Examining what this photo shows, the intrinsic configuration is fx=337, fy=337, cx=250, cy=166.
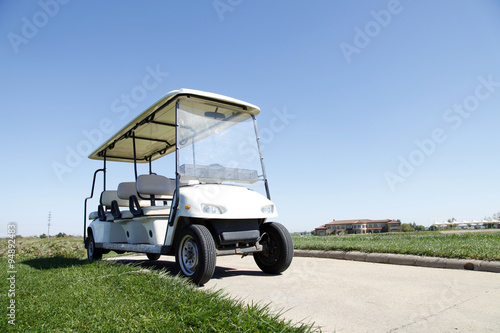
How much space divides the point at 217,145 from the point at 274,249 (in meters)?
1.86

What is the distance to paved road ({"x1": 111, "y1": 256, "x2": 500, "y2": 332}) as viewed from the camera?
8.65 feet

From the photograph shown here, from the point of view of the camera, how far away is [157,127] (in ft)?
22.5

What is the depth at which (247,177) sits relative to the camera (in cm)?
541

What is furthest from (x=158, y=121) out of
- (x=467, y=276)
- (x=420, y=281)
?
(x=467, y=276)

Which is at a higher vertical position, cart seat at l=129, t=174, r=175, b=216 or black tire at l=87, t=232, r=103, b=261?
cart seat at l=129, t=174, r=175, b=216

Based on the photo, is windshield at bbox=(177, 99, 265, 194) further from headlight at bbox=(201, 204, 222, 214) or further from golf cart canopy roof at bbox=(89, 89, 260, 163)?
headlight at bbox=(201, 204, 222, 214)

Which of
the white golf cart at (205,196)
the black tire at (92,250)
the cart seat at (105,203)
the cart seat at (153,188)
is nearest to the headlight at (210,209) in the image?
the white golf cart at (205,196)

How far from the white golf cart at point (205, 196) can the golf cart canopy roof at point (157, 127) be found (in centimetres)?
2

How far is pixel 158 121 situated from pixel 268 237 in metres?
3.12

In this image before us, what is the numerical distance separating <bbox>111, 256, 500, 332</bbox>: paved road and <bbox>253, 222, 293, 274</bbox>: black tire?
0.16 meters

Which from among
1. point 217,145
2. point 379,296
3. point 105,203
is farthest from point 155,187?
point 379,296

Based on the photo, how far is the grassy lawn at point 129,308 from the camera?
2.24 metres

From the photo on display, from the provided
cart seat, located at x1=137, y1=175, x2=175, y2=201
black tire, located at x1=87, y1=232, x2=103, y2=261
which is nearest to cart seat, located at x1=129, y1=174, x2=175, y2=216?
cart seat, located at x1=137, y1=175, x2=175, y2=201

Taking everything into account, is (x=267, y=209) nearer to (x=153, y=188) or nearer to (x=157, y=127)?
(x=153, y=188)
